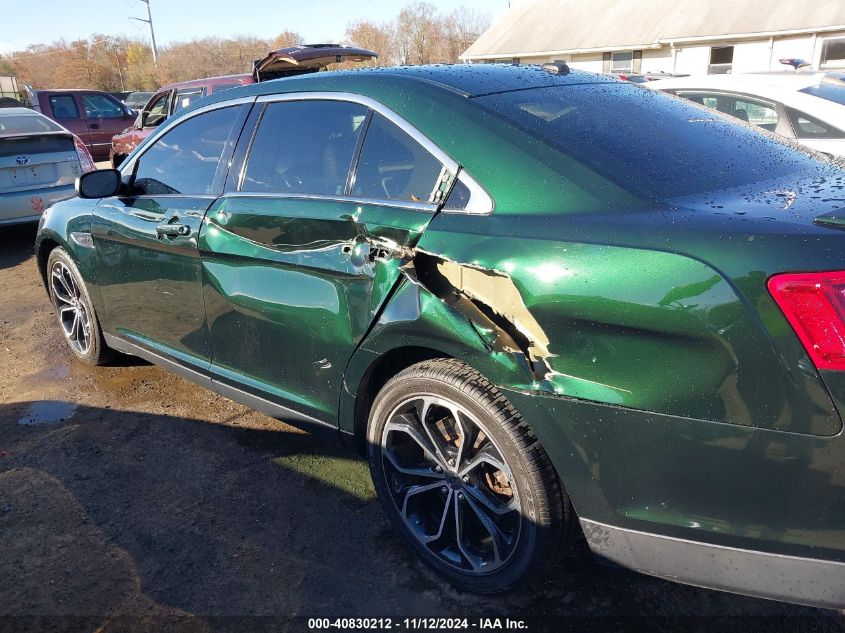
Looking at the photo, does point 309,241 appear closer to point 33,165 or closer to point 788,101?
point 788,101

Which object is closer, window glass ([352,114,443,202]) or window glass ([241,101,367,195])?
window glass ([352,114,443,202])

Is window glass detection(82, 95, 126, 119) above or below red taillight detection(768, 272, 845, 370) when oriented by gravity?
below

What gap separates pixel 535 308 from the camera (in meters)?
2.04

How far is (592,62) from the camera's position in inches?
1175

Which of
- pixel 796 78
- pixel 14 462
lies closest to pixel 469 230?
pixel 14 462

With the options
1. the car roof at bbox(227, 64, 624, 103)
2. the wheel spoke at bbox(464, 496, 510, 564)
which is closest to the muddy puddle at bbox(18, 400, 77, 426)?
the car roof at bbox(227, 64, 624, 103)

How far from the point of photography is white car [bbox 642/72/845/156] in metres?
6.04

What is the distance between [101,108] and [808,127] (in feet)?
46.8

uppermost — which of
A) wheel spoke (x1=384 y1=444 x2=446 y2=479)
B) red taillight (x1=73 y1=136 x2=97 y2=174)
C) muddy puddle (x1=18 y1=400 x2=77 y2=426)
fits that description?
red taillight (x1=73 y1=136 x2=97 y2=174)

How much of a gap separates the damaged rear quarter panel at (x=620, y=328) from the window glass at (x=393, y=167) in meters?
0.30

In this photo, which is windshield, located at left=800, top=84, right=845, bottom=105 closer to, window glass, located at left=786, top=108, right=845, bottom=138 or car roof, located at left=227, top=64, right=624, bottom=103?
window glass, located at left=786, top=108, right=845, bottom=138

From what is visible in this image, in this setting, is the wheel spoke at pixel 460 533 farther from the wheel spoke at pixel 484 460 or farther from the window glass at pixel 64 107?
the window glass at pixel 64 107

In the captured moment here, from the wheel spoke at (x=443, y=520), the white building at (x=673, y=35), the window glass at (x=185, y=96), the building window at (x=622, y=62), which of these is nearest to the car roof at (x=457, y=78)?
the wheel spoke at (x=443, y=520)

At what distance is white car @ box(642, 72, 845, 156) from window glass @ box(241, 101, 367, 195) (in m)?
4.44
